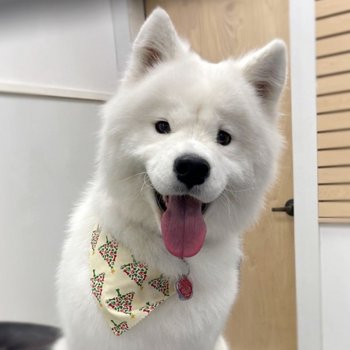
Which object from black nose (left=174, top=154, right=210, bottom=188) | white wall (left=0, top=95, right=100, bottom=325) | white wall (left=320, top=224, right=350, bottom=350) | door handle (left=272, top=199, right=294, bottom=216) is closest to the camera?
black nose (left=174, top=154, right=210, bottom=188)

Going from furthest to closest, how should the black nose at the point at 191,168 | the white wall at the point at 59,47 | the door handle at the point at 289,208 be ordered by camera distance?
the door handle at the point at 289,208, the black nose at the point at 191,168, the white wall at the point at 59,47

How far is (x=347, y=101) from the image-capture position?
4.74ft

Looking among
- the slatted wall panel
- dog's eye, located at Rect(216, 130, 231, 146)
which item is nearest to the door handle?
the slatted wall panel

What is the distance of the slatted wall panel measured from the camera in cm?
141

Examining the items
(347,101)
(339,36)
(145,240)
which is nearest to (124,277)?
(145,240)

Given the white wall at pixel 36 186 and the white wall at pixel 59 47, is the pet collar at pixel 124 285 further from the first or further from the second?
the white wall at pixel 36 186

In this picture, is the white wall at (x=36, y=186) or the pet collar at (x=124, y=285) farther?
the white wall at (x=36, y=186)

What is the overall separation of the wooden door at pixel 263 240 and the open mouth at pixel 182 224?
0.93m

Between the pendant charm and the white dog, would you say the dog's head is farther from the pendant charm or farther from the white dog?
the pendant charm

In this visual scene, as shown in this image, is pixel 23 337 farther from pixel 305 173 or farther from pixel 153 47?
pixel 305 173

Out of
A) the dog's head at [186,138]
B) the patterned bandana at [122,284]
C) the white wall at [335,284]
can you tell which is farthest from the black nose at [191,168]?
the white wall at [335,284]

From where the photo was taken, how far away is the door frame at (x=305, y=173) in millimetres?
1467

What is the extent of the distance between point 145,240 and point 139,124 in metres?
0.30

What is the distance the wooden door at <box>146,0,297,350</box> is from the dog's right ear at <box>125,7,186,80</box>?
2.16 feet
